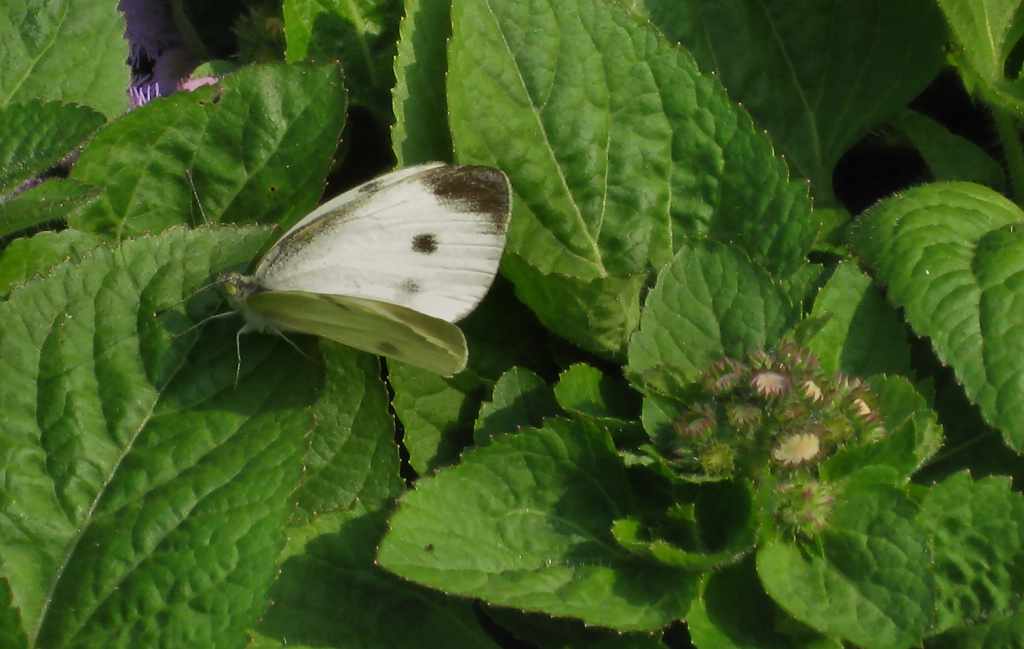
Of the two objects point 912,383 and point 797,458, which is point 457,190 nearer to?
point 797,458

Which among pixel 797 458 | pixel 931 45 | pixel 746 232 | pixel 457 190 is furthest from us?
pixel 931 45

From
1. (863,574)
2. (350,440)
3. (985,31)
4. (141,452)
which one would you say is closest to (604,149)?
(350,440)

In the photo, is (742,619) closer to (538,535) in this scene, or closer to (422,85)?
(538,535)

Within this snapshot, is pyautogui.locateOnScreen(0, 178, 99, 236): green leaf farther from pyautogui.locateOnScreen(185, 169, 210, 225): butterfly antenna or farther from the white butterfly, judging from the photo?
the white butterfly

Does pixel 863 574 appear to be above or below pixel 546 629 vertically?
above

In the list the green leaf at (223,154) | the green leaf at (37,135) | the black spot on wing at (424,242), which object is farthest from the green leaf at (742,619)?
the green leaf at (37,135)

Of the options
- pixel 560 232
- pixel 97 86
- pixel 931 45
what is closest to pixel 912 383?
pixel 560 232

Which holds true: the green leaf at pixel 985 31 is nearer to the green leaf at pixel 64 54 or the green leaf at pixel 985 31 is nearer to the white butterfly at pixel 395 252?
the white butterfly at pixel 395 252
